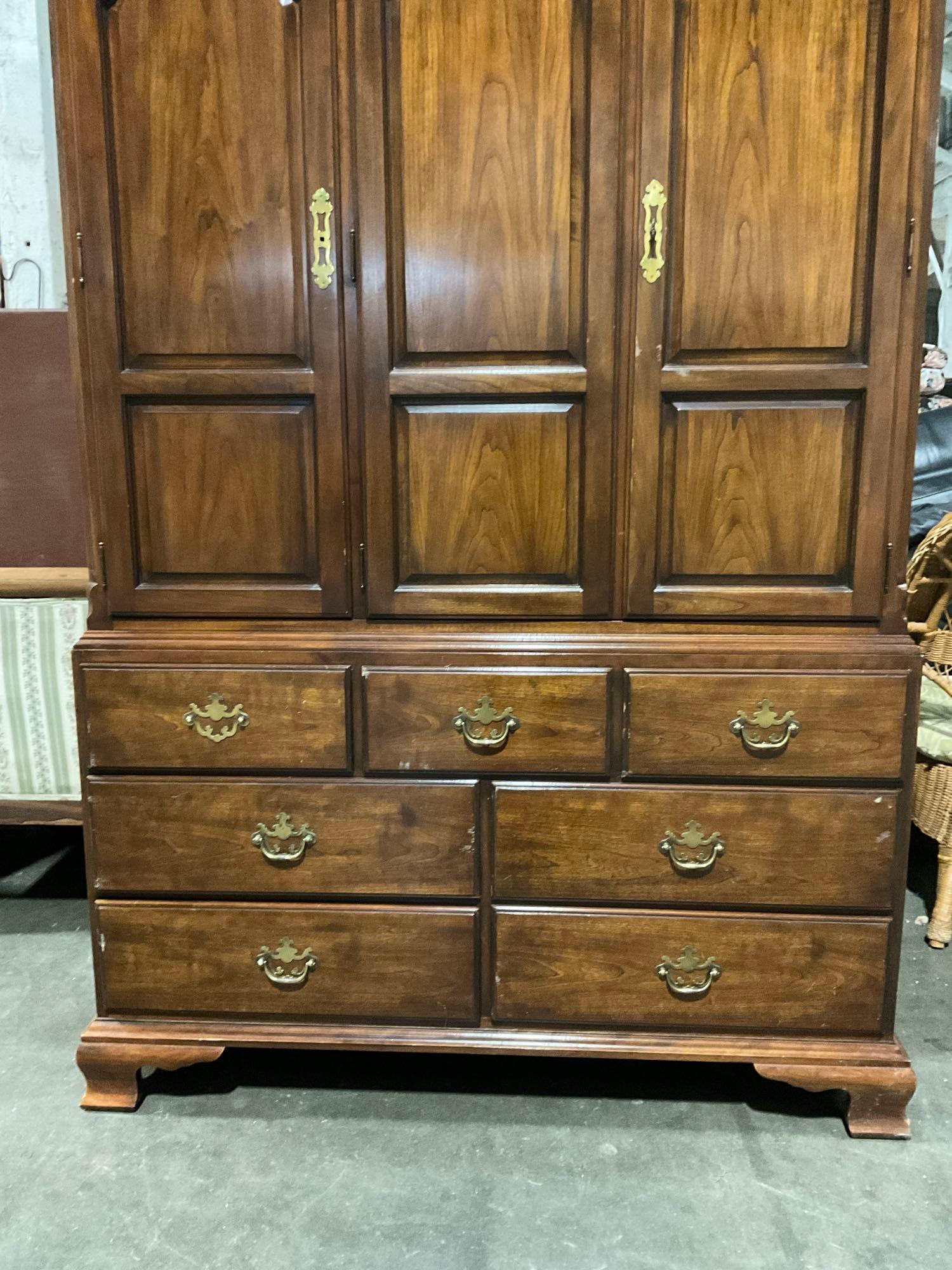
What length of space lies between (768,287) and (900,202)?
0.22m

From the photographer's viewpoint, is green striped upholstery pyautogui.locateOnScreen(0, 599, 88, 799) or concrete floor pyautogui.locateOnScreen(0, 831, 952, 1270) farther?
green striped upholstery pyautogui.locateOnScreen(0, 599, 88, 799)

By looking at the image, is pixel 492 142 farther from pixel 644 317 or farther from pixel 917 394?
pixel 917 394

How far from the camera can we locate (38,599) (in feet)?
7.58

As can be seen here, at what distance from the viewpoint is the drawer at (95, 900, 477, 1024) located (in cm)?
173

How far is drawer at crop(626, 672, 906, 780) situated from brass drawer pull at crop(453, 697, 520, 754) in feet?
0.67

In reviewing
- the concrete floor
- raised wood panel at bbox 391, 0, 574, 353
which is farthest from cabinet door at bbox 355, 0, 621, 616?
the concrete floor

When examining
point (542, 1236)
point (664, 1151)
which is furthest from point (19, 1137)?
point (664, 1151)

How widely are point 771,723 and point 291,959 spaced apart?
931mm

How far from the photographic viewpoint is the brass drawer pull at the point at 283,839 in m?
1.72

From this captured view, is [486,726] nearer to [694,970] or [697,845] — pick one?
[697,845]

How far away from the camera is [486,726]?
5.46ft

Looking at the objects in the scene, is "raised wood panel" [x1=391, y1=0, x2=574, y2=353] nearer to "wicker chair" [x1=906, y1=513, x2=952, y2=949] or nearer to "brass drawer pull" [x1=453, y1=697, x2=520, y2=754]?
"brass drawer pull" [x1=453, y1=697, x2=520, y2=754]

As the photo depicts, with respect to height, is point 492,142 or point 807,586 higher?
point 492,142

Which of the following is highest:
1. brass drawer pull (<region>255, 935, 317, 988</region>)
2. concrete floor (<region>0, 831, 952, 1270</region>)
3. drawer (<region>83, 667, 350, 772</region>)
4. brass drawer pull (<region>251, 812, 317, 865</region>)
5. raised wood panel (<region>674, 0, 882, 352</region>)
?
raised wood panel (<region>674, 0, 882, 352</region>)
